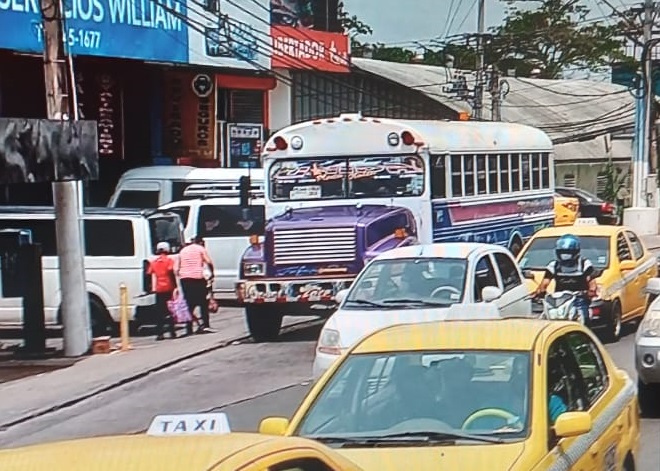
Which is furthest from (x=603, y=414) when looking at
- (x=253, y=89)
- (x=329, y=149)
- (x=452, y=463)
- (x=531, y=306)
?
(x=253, y=89)

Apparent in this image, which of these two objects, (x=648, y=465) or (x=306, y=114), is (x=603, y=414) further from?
(x=306, y=114)

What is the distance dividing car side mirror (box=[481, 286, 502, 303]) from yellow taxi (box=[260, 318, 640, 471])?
629cm

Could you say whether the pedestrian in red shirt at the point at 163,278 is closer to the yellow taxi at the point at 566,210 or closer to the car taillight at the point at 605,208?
the yellow taxi at the point at 566,210

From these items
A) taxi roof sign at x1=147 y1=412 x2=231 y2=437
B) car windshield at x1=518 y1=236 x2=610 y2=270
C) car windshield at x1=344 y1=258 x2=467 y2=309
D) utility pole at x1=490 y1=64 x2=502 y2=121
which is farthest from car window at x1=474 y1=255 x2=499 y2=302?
utility pole at x1=490 y1=64 x2=502 y2=121

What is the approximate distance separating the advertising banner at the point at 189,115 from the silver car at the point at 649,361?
23003 mm

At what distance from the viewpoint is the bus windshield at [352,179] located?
20062 millimetres

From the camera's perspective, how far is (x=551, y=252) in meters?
18.6

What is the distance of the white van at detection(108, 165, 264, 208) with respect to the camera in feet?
87.4

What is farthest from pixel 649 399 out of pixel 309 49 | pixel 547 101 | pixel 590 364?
pixel 547 101

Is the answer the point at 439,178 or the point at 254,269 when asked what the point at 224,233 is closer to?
the point at 439,178

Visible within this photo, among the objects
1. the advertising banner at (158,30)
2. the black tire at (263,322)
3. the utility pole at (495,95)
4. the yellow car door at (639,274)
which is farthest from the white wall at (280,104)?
the yellow car door at (639,274)

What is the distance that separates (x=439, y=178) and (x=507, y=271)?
552 centimetres

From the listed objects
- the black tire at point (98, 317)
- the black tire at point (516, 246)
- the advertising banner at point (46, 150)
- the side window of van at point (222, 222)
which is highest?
the advertising banner at point (46, 150)

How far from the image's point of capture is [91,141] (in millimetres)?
18359
